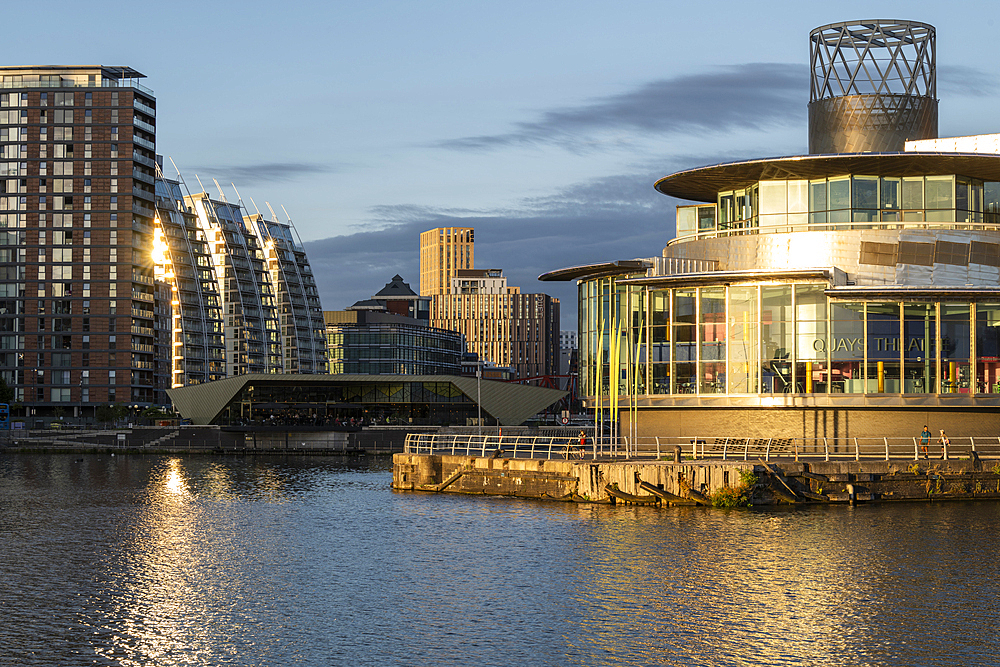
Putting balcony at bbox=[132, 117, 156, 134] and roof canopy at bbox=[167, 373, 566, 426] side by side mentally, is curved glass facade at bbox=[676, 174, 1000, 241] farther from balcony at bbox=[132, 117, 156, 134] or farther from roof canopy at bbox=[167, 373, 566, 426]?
balcony at bbox=[132, 117, 156, 134]

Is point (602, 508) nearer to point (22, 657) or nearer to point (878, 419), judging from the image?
point (878, 419)

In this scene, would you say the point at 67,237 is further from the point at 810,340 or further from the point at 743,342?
the point at 810,340

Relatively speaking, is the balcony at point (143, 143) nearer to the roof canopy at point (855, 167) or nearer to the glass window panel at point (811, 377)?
the roof canopy at point (855, 167)

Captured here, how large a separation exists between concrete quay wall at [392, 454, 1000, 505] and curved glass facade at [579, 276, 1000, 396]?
6.88m

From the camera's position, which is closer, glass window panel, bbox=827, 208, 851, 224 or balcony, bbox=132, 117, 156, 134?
glass window panel, bbox=827, 208, 851, 224

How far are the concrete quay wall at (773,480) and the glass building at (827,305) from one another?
652 centimetres

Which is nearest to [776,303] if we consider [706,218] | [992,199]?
[706,218]

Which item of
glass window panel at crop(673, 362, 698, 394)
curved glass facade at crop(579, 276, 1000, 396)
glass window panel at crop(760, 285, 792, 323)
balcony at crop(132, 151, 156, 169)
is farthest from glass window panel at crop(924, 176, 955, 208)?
balcony at crop(132, 151, 156, 169)

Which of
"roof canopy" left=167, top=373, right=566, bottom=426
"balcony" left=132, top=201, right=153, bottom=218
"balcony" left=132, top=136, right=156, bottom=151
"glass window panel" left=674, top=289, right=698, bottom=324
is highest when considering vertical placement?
"balcony" left=132, top=136, right=156, bottom=151

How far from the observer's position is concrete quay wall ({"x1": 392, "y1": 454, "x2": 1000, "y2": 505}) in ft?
176

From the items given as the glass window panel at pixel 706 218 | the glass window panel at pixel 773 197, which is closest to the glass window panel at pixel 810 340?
the glass window panel at pixel 773 197

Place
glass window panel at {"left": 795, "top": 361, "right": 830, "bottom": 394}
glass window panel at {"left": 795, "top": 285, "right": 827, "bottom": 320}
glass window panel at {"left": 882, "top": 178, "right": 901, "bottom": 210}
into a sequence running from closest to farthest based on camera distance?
1. glass window panel at {"left": 795, "top": 361, "right": 830, "bottom": 394}
2. glass window panel at {"left": 795, "top": 285, "right": 827, "bottom": 320}
3. glass window panel at {"left": 882, "top": 178, "right": 901, "bottom": 210}

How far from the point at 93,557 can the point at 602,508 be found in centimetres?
2195

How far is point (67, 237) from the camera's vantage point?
18662 cm
